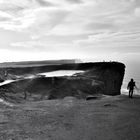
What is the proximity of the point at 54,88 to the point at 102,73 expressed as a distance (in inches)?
613

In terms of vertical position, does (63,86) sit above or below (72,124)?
below

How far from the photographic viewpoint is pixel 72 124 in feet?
41.9

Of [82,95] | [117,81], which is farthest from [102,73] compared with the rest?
[82,95]

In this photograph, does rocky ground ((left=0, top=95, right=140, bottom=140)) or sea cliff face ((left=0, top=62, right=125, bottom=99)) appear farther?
sea cliff face ((left=0, top=62, right=125, bottom=99))

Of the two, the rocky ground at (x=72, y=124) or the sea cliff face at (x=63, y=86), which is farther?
the sea cliff face at (x=63, y=86)

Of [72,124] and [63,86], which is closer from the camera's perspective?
[72,124]

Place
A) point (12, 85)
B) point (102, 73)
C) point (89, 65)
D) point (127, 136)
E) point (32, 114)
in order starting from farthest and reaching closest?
point (89, 65)
point (102, 73)
point (12, 85)
point (32, 114)
point (127, 136)

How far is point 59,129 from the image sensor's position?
11781mm

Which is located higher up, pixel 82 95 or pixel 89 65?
pixel 89 65

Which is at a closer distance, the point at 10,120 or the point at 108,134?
the point at 108,134

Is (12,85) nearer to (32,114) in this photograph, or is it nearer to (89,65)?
(32,114)

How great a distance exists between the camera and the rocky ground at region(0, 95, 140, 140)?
34.8 ft

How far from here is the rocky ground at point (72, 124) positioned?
34.8 ft

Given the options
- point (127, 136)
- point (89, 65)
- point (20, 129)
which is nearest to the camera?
point (127, 136)
